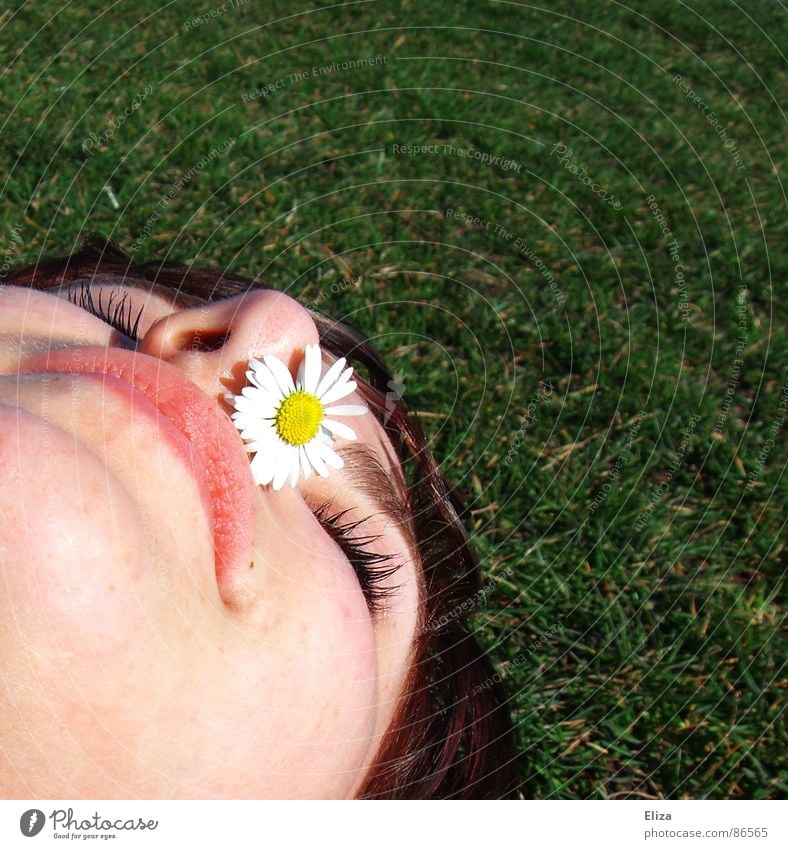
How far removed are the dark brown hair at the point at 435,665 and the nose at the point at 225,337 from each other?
0.29m

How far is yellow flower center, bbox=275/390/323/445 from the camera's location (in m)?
1.12

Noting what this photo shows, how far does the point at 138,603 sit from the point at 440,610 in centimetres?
67

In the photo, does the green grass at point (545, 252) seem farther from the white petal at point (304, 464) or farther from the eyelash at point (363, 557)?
the white petal at point (304, 464)

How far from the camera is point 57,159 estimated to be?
2.45 metres

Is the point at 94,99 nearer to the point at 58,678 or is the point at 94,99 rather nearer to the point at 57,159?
the point at 57,159

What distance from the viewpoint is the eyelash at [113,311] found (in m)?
1.24
